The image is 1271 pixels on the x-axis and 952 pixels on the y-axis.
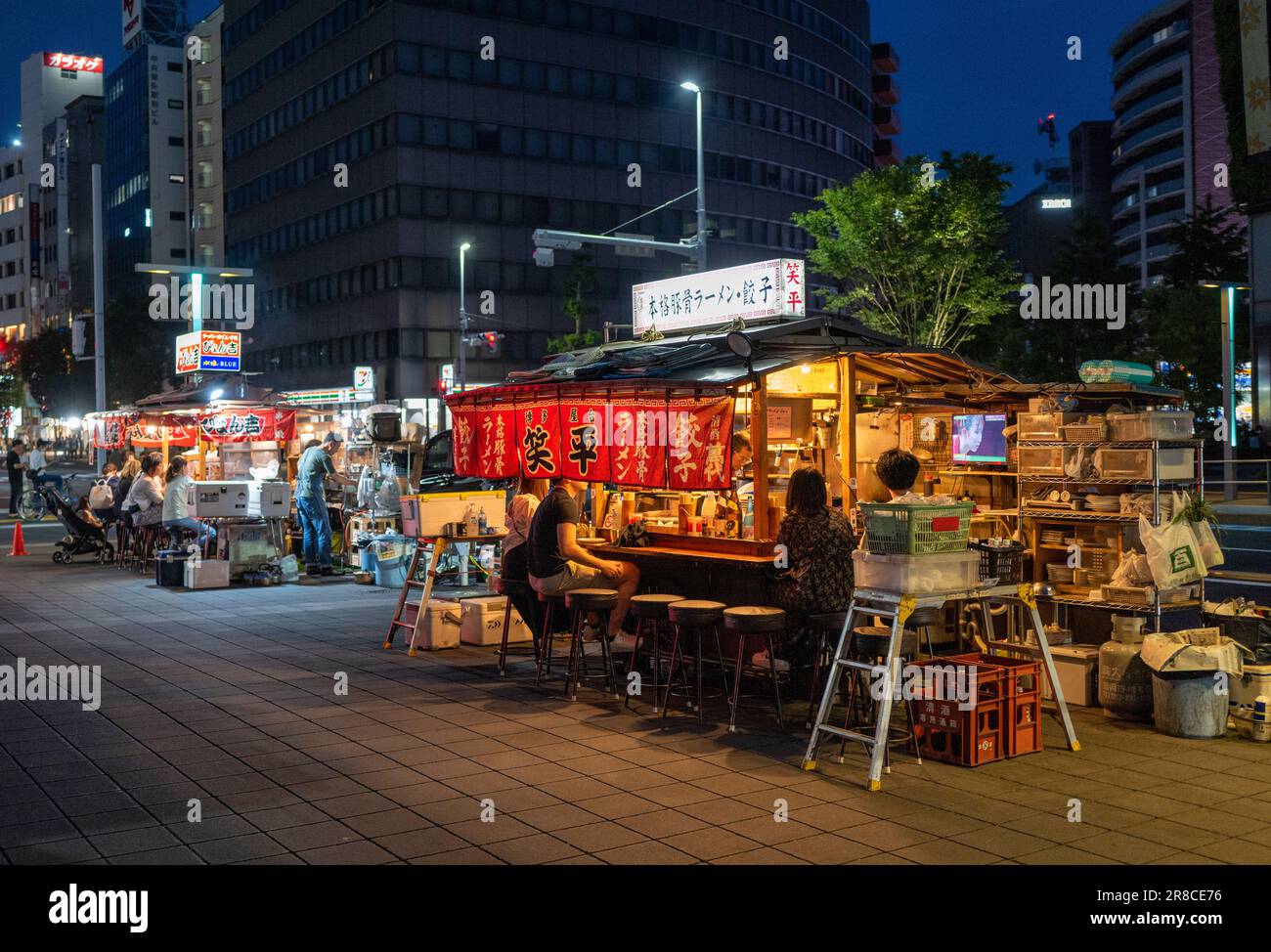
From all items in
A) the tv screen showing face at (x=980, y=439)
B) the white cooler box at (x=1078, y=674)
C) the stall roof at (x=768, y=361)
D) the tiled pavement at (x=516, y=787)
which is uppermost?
the stall roof at (x=768, y=361)

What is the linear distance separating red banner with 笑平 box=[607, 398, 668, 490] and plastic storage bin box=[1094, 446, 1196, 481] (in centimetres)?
379

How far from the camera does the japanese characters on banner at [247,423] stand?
A: 829 inches

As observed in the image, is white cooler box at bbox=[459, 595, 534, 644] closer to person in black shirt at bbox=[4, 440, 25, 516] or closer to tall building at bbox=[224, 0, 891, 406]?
person in black shirt at bbox=[4, 440, 25, 516]

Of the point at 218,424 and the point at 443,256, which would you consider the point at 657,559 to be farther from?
the point at 443,256

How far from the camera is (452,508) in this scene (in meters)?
12.4

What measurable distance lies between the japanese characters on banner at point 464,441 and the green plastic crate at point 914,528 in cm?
569

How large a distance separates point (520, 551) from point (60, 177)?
101 meters

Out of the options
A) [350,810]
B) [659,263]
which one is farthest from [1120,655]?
[659,263]

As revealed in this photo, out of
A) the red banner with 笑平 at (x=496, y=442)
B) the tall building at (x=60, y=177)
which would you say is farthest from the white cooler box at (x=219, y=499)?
the tall building at (x=60, y=177)

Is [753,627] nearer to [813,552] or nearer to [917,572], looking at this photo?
[813,552]

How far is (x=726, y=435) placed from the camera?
988 cm

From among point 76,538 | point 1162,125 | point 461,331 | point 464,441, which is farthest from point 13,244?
point 464,441

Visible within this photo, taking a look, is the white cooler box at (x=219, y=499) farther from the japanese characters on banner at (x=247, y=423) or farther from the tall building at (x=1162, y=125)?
the tall building at (x=1162, y=125)
